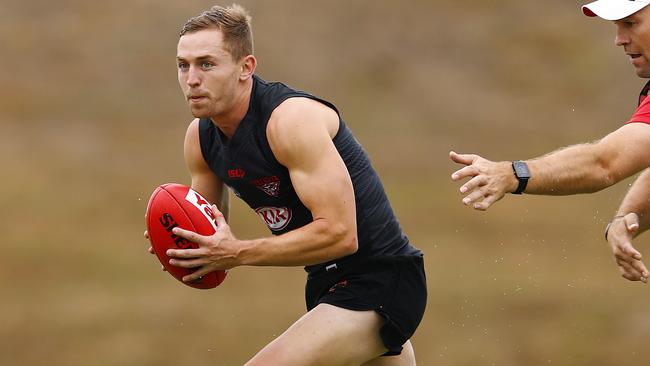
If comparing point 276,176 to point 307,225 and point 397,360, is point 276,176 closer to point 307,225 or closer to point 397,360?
point 307,225

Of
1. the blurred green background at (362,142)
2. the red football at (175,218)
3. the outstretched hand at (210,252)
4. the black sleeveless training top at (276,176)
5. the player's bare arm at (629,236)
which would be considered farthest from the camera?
the blurred green background at (362,142)

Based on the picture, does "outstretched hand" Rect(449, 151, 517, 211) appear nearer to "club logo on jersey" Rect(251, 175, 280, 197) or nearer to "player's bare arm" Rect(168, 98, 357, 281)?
"player's bare arm" Rect(168, 98, 357, 281)

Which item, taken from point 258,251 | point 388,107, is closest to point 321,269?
point 258,251

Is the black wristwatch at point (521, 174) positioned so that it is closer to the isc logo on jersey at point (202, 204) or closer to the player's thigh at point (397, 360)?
the player's thigh at point (397, 360)

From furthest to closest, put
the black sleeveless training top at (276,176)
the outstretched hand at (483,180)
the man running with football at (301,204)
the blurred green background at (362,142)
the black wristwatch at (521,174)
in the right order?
the blurred green background at (362,142), the black sleeveless training top at (276,176), the man running with football at (301,204), the black wristwatch at (521,174), the outstretched hand at (483,180)

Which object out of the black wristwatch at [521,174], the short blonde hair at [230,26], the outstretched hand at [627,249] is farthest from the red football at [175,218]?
the outstretched hand at [627,249]

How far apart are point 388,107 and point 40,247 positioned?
810 cm

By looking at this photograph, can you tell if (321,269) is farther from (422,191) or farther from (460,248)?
(422,191)

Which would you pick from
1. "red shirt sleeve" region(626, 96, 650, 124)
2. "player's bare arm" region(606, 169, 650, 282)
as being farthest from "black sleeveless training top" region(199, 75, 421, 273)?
"red shirt sleeve" region(626, 96, 650, 124)

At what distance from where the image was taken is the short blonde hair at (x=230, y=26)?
7977 millimetres

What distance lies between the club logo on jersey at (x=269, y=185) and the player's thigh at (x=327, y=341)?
2.35 feet

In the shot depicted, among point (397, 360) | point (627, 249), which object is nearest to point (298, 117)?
point (397, 360)

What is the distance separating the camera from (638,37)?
26.5ft

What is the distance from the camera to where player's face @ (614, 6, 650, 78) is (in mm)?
8055
